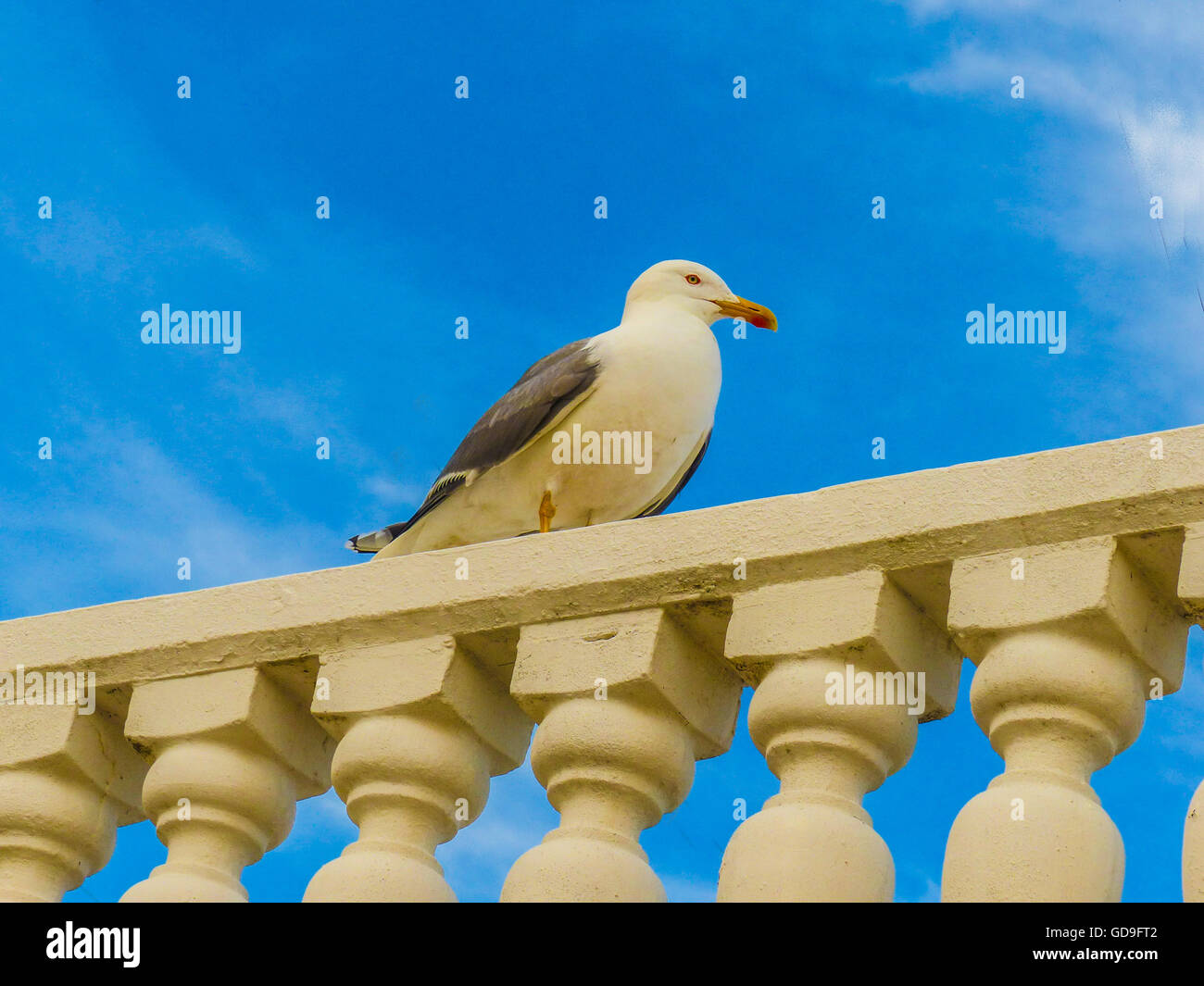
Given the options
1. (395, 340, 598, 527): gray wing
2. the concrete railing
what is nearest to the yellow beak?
(395, 340, 598, 527): gray wing

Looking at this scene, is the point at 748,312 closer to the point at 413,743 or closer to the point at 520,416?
the point at 520,416

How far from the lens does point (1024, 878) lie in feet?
9.59

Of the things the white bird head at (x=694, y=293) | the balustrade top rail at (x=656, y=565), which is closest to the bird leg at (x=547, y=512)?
the white bird head at (x=694, y=293)

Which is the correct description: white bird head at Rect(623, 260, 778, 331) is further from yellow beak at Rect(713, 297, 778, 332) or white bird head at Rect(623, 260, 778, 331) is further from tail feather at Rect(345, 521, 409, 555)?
tail feather at Rect(345, 521, 409, 555)

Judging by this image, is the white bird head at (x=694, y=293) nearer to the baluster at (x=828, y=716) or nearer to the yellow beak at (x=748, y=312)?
the yellow beak at (x=748, y=312)

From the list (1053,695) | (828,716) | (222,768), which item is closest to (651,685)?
(828,716)

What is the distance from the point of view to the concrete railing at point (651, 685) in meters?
3.16

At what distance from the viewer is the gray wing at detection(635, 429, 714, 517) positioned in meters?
6.12

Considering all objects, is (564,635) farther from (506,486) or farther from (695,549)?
(506,486)

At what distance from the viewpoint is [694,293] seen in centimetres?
664

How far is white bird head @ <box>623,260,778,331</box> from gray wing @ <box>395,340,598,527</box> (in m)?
0.70

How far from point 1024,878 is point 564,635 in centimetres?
104

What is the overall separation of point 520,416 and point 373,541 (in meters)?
0.83
